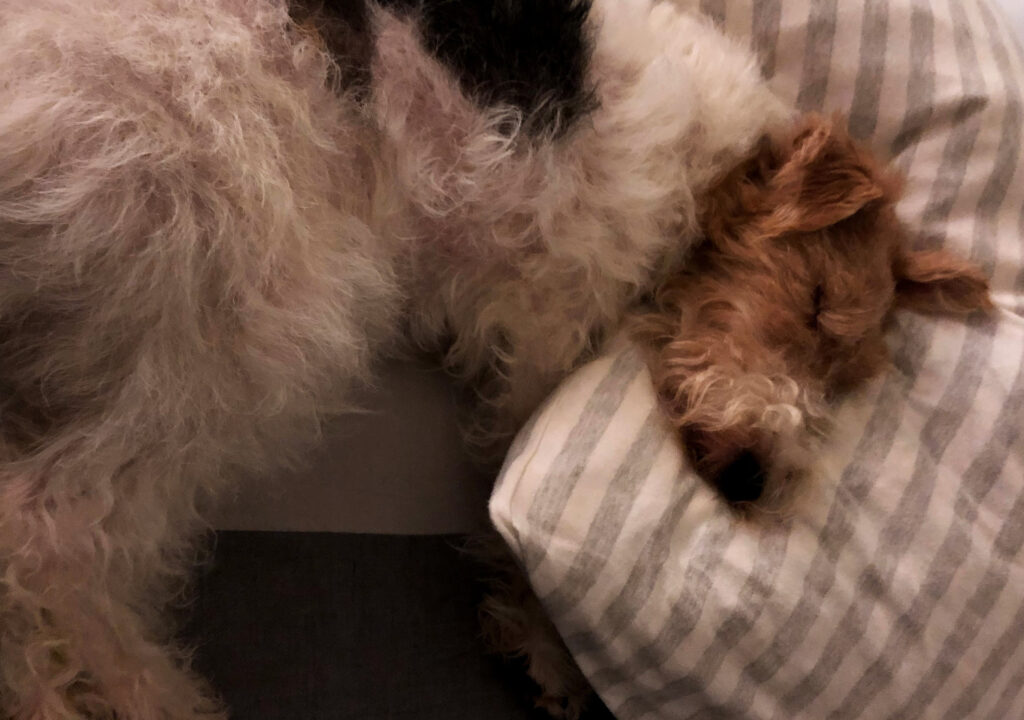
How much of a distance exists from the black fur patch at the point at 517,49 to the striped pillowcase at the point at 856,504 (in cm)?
40

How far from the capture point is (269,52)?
38.9 inches

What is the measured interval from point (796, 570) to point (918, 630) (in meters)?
0.25

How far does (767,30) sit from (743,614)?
997 mm

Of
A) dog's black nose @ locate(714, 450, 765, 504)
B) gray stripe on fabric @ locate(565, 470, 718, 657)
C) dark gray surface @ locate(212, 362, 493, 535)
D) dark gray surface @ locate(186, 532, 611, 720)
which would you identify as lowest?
dark gray surface @ locate(186, 532, 611, 720)

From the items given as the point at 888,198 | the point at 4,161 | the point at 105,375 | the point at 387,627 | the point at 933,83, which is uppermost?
the point at 933,83

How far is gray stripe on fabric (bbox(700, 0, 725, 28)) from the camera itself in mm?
1442

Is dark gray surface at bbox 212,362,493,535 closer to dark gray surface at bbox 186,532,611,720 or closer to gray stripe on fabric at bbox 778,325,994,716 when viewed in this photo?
dark gray surface at bbox 186,532,611,720

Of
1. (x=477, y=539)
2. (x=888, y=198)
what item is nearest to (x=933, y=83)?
(x=888, y=198)

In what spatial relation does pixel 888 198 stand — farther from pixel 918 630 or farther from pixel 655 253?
pixel 918 630

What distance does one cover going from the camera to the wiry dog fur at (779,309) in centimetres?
121

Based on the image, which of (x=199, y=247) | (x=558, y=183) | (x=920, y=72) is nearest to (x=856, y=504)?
(x=558, y=183)

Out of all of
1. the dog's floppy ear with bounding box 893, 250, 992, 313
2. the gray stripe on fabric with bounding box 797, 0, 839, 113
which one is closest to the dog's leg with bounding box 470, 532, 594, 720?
the dog's floppy ear with bounding box 893, 250, 992, 313

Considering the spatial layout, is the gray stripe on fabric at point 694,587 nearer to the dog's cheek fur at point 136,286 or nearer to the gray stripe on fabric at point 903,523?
the gray stripe on fabric at point 903,523

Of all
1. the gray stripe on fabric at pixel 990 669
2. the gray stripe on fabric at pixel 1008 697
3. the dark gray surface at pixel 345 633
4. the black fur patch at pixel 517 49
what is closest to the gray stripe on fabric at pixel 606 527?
the dark gray surface at pixel 345 633
